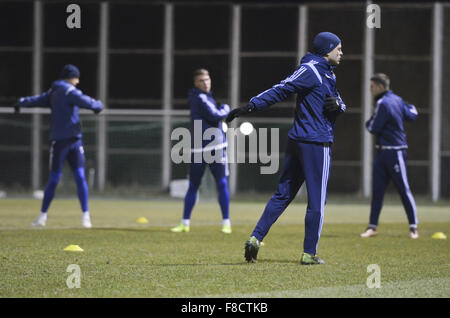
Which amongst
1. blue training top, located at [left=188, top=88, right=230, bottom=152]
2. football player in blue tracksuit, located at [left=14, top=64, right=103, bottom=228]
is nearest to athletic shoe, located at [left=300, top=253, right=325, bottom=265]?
blue training top, located at [left=188, top=88, right=230, bottom=152]

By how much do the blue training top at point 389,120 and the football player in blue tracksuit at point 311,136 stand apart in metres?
3.68

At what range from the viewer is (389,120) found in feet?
39.7

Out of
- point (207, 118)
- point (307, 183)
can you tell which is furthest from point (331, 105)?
point (207, 118)

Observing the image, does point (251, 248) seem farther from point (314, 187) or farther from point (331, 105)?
point (331, 105)

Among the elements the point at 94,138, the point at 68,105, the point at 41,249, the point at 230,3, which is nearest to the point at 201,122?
the point at 68,105

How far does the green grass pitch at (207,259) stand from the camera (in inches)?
270

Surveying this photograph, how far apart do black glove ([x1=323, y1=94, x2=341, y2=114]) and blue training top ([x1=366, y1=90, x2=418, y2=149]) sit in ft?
12.6

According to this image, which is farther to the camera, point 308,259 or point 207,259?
point 207,259

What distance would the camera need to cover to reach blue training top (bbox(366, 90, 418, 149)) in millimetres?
12078

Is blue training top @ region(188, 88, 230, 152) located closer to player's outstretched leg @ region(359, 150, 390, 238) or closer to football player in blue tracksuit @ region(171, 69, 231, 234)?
football player in blue tracksuit @ region(171, 69, 231, 234)

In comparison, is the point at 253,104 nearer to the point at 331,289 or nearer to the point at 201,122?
the point at 331,289

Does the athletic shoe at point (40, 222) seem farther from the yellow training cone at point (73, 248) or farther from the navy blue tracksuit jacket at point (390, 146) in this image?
the navy blue tracksuit jacket at point (390, 146)

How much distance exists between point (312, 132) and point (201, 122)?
3.85 metres

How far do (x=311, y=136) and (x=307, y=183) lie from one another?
0.45m
